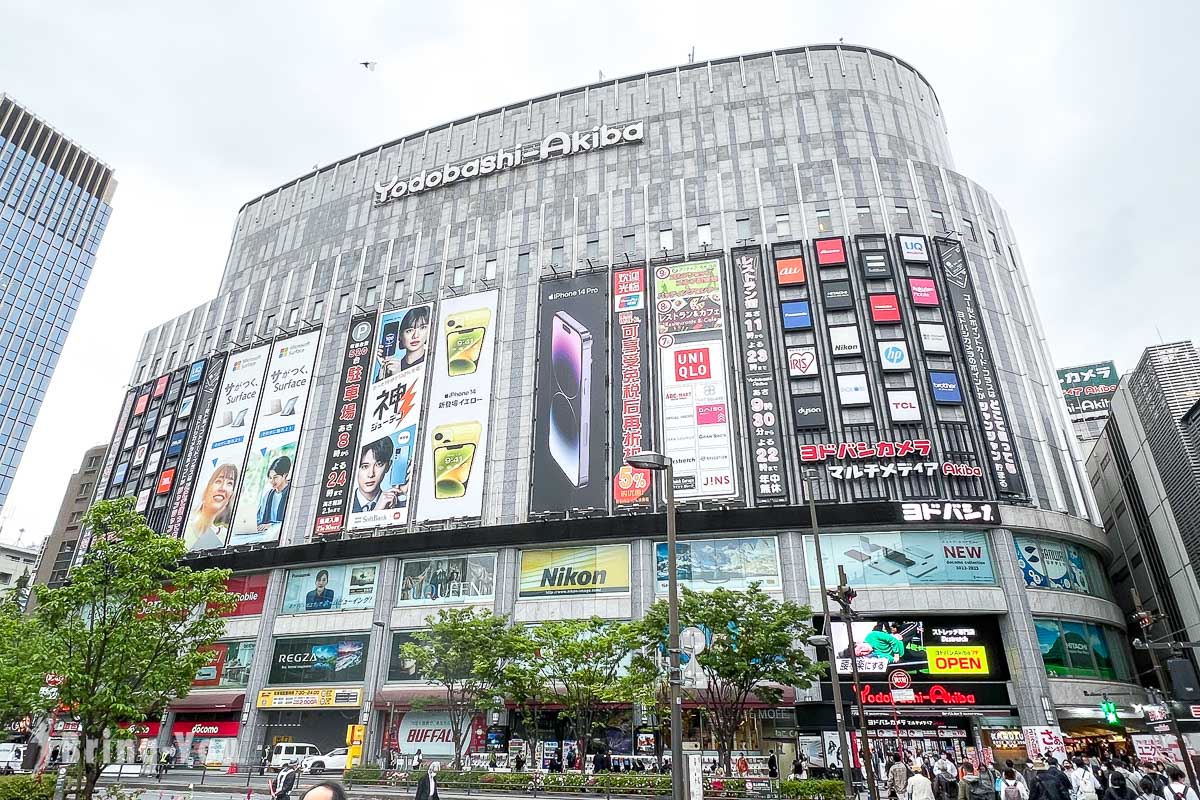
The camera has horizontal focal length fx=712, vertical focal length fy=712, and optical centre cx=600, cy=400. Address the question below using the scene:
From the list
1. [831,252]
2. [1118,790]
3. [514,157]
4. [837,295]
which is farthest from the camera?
[514,157]

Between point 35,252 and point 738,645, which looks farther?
point 35,252

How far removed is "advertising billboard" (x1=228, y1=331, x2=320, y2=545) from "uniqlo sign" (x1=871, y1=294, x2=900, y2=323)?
4412cm

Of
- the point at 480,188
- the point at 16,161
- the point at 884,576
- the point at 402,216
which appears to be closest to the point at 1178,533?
the point at 884,576

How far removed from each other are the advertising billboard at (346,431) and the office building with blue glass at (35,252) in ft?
304

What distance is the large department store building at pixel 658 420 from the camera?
133 ft

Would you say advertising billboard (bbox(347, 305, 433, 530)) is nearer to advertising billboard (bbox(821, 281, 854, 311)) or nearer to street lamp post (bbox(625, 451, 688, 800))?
advertising billboard (bbox(821, 281, 854, 311))

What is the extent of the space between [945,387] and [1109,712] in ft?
63.6

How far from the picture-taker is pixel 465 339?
54.8 metres

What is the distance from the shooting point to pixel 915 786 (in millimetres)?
17344

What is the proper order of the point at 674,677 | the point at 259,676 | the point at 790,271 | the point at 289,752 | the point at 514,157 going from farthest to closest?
the point at 514,157, the point at 790,271, the point at 259,676, the point at 289,752, the point at 674,677

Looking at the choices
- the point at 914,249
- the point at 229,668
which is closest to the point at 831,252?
the point at 914,249

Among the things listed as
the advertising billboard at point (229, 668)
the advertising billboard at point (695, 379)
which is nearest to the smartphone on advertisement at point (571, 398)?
the advertising billboard at point (695, 379)

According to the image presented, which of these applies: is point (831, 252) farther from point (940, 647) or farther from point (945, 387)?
point (940, 647)

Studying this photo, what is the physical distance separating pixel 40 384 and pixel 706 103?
121m
